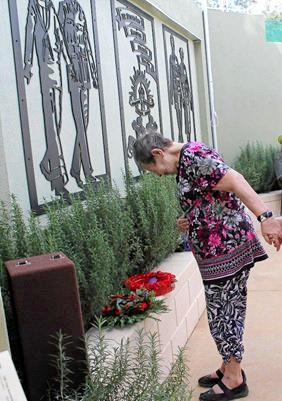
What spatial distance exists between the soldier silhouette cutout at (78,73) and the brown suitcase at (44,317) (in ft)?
8.17

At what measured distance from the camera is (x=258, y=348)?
12.7 feet

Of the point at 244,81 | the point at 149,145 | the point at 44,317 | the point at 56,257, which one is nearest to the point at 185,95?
the point at 244,81

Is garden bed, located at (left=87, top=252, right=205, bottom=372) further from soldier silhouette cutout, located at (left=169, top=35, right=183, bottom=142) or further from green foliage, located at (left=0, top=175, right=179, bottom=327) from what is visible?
soldier silhouette cutout, located at (left=169, top=35, right=183, bottom=142)

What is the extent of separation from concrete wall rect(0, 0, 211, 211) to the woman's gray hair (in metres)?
0.86

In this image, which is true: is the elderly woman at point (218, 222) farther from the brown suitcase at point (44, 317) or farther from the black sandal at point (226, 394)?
the brown suitcase at point (44, 317)

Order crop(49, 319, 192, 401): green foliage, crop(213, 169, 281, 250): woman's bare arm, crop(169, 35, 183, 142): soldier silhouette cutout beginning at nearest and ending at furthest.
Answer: crop(49, 319, 192, 401): green foliage
crop(213, 169, 281, 250): woman's bare arm
crop(169, 35, 183, 142): soldier silhouette cutout

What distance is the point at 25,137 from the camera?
3.70 m

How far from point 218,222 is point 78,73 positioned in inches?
91.9

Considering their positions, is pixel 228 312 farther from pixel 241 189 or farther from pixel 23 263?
pixel 23 263

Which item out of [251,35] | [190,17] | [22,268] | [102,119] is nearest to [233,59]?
[251,35]

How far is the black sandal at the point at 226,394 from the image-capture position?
3.15m

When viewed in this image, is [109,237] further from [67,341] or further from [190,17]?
[190,17]

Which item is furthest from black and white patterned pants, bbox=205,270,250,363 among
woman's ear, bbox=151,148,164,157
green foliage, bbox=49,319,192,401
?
green foliage, bbox=49,319,192,401

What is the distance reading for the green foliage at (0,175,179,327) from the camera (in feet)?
9.59
